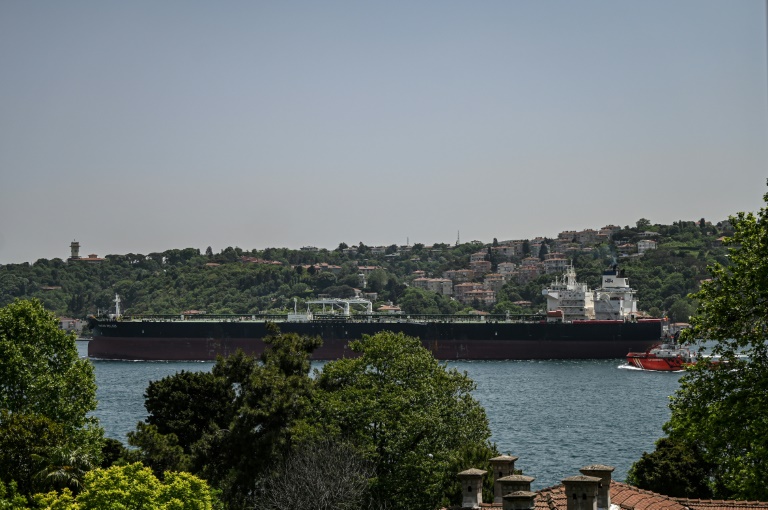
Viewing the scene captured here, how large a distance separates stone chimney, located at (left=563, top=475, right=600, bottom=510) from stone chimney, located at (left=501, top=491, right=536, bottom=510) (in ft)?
1.63

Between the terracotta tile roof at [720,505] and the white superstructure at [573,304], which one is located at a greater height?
the white superstructure at [573,304]

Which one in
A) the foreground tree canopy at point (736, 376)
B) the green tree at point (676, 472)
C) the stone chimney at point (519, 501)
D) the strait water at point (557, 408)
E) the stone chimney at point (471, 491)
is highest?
the foreground tree canopy at point (736, 376)

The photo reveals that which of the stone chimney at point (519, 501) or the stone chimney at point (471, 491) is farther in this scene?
the stone chimney at point (471, 491)

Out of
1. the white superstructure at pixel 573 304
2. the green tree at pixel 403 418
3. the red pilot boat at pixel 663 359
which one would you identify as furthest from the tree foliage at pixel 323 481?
Result: the white superstructure at pixel 573 304

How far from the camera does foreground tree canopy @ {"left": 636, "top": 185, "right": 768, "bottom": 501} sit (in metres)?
21.3

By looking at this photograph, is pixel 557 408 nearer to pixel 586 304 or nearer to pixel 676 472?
pixel 676 472

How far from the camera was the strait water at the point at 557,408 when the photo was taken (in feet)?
156

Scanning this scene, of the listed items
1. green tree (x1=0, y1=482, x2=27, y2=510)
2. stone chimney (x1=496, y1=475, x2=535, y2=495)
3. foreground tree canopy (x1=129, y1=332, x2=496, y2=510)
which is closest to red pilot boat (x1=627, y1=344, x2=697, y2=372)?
foreground tree canopy (x1=129, y1=332, x2=496, y2=510)

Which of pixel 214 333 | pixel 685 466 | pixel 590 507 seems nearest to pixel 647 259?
pixel 214 333

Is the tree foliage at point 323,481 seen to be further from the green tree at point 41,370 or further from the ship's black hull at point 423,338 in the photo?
the ship's black hull at point 423,338

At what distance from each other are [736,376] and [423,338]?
95165mm

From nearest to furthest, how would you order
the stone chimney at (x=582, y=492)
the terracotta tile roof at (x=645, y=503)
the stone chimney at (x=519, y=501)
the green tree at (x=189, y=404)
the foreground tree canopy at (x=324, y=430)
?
1. the stone chimney at (x=582, y=492)
2. the stone chimney at (x=519, y=501)
3. the terracotta tile roof at (x=645, y=503)
4. the foreground tree canopy at (x=324, y=430)
5. the green tree at (x=189, y=404)

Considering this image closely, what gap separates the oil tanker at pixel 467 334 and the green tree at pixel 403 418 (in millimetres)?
81014

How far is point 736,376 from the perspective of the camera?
73.3ft
